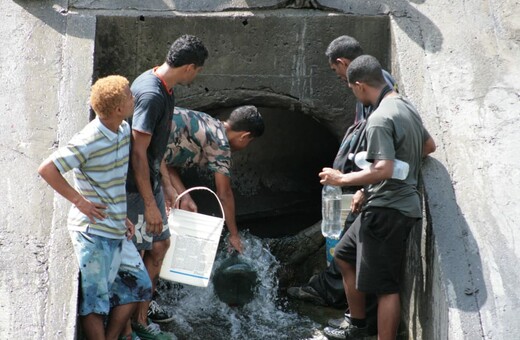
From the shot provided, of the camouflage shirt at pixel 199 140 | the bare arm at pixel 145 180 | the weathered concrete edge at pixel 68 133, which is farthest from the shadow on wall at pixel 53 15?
the bare arm at pixel 145 180

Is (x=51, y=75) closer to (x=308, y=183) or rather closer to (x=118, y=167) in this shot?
(x=118, y=167)

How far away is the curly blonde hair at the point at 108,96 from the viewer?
18.1ft

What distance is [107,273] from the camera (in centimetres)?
579

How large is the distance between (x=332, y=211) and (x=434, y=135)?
929 millimetres

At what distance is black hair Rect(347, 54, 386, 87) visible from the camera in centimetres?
620

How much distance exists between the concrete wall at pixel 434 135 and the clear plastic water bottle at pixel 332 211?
72cm

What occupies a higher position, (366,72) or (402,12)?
(402,12)

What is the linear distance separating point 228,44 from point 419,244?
239cm

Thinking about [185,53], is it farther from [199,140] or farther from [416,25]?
[416,25]

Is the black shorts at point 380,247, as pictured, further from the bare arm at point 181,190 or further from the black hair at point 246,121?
the bare arm at point 181,190

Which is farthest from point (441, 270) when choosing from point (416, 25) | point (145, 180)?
point (416, 25)

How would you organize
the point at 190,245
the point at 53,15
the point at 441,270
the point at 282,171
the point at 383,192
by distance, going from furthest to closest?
the point at 282,171, the point at 53,15, the point at 190,245, the point at 383,192, the point at 441,270

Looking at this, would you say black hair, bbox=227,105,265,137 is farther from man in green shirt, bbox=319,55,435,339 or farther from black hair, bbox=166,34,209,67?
man in green shirt, bbox=319,55,435,339

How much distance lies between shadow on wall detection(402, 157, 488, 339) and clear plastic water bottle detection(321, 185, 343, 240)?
1.92 ft
